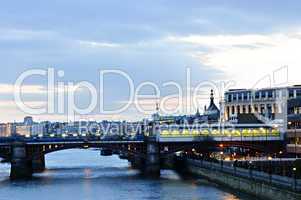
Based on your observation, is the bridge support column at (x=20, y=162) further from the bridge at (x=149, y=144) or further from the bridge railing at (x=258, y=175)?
the bridge railing at (x=258, y=175)

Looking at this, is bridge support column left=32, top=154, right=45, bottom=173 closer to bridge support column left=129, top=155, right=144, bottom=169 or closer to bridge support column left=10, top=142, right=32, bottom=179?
bridge support column left=10, top=142, right=32, bottom=179

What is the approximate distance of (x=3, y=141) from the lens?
458ft

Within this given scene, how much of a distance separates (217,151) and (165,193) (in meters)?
76.6

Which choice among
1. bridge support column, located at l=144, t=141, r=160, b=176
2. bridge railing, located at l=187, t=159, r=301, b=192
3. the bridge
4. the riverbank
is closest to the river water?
the riverbank

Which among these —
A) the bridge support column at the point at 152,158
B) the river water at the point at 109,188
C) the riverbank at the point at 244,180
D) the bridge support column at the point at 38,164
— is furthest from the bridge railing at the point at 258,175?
the bridge support column at the point at 38,164

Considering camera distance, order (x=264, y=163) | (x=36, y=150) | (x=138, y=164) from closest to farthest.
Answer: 1. (x=264, y=163)
2. (x=36, y=150)
3. (x=138, y=164)

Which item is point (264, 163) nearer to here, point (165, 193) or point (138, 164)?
point (165, 193)

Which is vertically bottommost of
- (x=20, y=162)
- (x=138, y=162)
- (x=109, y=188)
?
(x=109, y=188)

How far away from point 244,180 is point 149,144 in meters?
50.1

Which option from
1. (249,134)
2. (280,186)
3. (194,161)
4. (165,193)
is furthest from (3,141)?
(280,186)

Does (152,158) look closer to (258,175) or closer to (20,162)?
(20,162)

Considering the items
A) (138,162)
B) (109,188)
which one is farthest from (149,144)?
(109,188)

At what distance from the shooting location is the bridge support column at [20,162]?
128m

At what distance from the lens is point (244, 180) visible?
84812 millimetres
